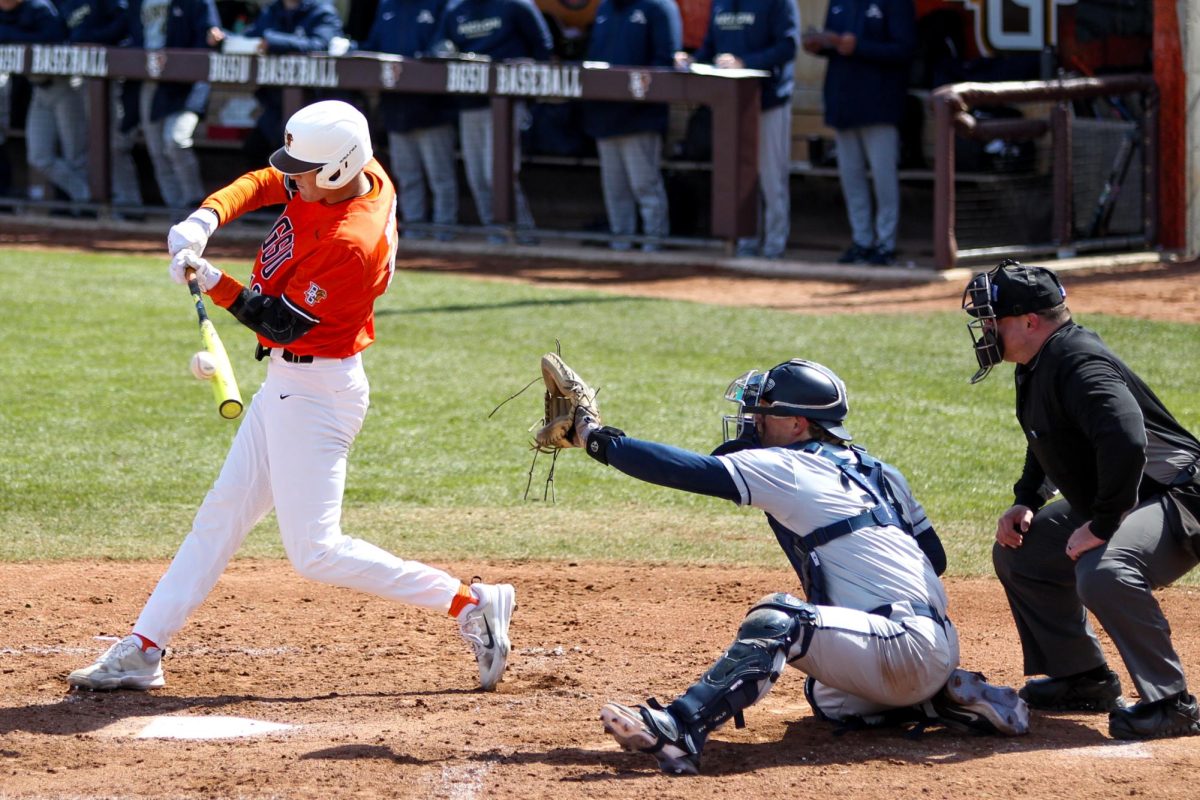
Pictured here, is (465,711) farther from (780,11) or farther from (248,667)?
(780,11)


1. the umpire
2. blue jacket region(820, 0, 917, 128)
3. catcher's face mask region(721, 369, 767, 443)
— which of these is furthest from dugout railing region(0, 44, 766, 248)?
catcher's face mask region(721, 369, 767, 443)

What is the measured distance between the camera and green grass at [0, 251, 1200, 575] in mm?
7258

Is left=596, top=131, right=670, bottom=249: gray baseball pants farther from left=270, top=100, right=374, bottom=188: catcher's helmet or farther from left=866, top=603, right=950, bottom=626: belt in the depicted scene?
left=866, top=603, right=950, bottom=626: belt

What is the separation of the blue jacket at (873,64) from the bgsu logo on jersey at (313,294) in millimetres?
8456

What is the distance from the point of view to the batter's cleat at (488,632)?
16.8 ft

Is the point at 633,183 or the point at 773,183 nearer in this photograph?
the point at 773,183

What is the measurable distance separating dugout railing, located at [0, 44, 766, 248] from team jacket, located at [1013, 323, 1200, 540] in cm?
841

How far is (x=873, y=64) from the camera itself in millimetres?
12500

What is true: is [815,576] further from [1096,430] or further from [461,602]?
[461,602]

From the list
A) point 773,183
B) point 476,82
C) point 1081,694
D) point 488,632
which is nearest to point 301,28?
point 476,82

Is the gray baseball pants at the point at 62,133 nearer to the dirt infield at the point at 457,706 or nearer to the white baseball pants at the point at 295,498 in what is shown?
the dirt infield at the point at 457,706

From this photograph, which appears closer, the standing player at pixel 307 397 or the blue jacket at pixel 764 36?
the standing player at pixel 307 397

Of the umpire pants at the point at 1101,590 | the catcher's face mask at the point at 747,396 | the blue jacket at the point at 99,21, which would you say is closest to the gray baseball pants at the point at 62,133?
the blue jacket at the point at 99,21

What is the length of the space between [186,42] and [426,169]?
2.63m
